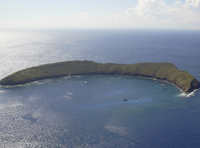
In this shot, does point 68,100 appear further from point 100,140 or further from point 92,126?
point 100,140

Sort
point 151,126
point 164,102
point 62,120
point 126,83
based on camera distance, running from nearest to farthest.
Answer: point 151,126, point 62,120, point 164,102, point 126,83

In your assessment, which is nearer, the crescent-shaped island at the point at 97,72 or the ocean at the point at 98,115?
the ocean at the point at 98,115

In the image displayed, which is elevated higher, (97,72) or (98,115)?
(97,72)

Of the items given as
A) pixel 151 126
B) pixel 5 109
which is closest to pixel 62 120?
pixel 5 109

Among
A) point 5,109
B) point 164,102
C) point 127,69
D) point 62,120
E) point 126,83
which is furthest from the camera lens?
point 127,69

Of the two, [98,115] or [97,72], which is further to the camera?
[97,72]

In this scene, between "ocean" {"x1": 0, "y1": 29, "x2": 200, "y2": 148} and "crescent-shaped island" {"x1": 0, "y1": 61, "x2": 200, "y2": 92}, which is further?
"crescent-shaped island" {"x1": 0, "y1": 61, "x2": 200, "y2": 92}

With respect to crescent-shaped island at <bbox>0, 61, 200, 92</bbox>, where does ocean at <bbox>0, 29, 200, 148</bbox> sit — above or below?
below

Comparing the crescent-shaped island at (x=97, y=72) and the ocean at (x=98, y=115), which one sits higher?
the crescent-shaped island at (x=97, y=72)
